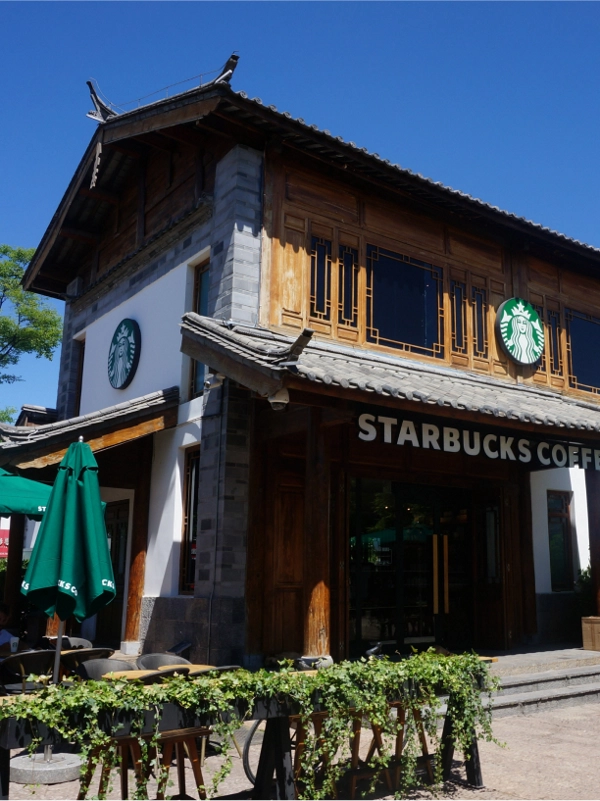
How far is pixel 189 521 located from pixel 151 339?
3203 millimetres

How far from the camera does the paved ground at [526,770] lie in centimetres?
547

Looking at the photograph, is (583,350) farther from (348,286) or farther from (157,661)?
(157,661)

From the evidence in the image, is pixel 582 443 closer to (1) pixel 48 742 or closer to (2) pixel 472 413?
(2) pixel 472 413

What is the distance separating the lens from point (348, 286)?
11.2m

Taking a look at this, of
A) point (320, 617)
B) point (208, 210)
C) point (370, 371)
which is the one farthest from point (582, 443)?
point (208, 210)

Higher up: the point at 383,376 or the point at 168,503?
the point at 383,376

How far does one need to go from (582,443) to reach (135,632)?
22.5ft

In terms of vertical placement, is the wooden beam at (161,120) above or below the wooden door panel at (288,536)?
above

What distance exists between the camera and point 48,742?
160 inches

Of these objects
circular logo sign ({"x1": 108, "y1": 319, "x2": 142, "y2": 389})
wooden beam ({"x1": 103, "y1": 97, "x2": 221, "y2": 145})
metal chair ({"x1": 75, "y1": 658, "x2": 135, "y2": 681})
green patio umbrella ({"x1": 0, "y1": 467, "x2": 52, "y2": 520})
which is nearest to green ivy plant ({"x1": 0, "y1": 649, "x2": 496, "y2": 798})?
metal chair ({"x1": 75, "y1": 658, "x2": 135, "y2": 681})

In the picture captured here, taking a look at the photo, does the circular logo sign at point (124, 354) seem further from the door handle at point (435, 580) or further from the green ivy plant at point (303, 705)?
the green ivy plant at point (303, 705)

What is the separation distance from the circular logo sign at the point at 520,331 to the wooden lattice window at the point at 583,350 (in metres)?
0.92

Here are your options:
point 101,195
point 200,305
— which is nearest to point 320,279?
point 200,305

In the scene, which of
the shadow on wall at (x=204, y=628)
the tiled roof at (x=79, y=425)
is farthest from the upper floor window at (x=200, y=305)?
the shadow on wall at (x=204, y=628)
